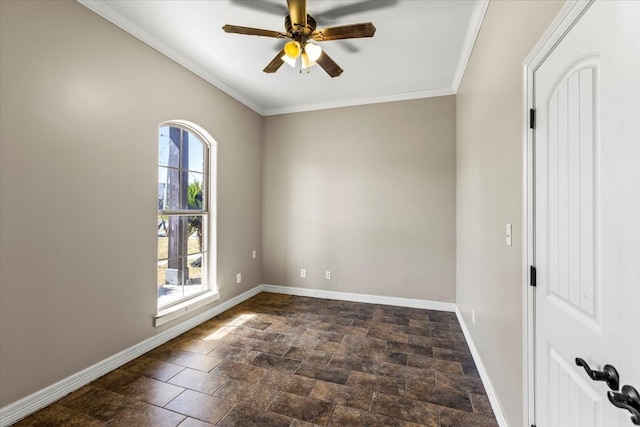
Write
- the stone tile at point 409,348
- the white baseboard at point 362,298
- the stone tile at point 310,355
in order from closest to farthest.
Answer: the stone tile at point 310,355, the stone tile at point 409,348, the white baseboard at point 362,298

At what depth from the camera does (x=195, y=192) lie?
3.21 metres

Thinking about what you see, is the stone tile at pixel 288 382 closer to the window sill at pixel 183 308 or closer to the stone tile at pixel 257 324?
the stone tile at pixel 257 324

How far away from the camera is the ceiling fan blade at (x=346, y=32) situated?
189 cm

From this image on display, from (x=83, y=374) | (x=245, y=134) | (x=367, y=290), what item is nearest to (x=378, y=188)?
(x=367, y=290)

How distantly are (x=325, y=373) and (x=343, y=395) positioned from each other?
29cm

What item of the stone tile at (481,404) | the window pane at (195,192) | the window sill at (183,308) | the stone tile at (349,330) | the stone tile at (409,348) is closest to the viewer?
the stone tile at (481,404)

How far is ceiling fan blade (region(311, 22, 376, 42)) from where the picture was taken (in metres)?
1.89

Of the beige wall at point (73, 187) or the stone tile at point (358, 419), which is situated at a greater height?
the beige wall at point (73, 187)

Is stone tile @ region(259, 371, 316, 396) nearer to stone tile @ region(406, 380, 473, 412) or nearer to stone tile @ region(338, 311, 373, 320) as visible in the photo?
stone tile @ region(406, 380, 473, 412)

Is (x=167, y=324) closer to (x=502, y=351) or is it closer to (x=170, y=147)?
(x=170, y=147)

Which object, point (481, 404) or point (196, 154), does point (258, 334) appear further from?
point (196, 154)

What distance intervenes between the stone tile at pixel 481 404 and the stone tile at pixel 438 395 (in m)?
0.03

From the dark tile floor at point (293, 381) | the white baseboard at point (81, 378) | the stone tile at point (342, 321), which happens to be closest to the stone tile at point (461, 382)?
the dark tile floor at point (293, 381)

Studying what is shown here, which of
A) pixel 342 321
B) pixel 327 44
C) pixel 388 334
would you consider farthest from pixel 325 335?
pixel 327 44
